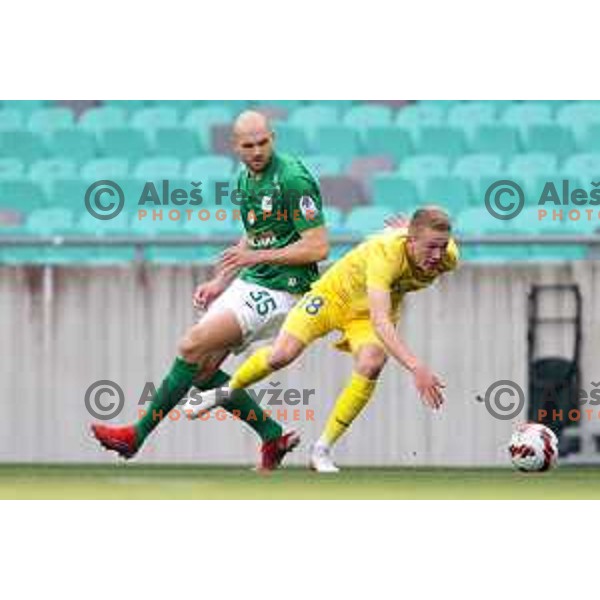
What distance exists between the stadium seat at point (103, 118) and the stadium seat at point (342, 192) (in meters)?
1.89

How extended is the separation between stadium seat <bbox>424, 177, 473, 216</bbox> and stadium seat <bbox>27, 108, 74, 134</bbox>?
10.1ft

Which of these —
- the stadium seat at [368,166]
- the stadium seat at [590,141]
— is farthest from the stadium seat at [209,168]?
the stadium seat at [590,141]

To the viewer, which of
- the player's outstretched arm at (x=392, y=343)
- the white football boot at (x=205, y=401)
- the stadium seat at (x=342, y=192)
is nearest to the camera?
the player's outstretched arm at (x=392, y=343)

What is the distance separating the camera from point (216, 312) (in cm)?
1117

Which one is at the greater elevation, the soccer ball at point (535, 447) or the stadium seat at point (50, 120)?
the stadium seat at point (50, 120)

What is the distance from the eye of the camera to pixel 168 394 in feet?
37.8

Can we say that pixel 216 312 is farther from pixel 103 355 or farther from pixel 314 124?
pixel 314 124

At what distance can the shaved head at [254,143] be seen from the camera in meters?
10.9

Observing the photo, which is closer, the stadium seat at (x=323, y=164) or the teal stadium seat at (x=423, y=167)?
the teal stadium seat at (x=423, y=167)

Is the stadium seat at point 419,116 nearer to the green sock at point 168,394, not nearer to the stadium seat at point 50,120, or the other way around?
the stadium seat at point 50,120

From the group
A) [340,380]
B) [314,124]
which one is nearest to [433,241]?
[340,380]

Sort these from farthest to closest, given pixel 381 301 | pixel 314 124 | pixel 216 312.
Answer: pixel 314 124, pixel 216 312, pixel 381 301

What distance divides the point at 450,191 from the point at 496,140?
2.46 ft

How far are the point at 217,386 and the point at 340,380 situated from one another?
4.54 ft
